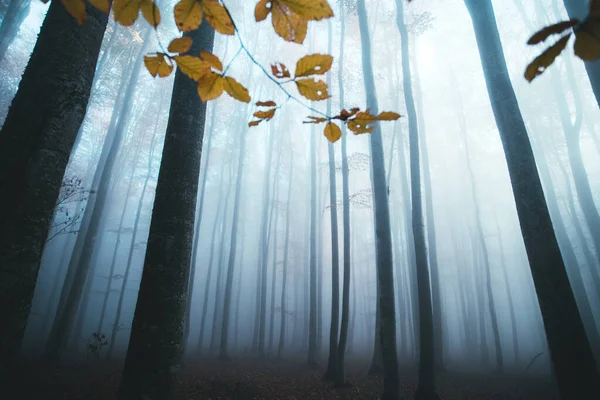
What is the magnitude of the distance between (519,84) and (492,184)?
48.6 ft

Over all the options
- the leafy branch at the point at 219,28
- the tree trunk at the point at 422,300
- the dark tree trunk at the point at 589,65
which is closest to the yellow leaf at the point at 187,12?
the leafy branch at the point at 219,28

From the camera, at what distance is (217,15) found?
2.56 ft

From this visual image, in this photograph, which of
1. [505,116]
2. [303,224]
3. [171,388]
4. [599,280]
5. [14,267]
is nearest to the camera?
[14,267]

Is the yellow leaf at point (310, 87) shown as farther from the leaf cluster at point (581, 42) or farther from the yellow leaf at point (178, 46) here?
the leaf cluster at point (581, 42)

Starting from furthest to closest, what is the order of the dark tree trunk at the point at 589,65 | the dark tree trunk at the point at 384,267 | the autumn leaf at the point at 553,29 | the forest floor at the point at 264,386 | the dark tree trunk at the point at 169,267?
the forest floor at the point at 264,386
the dark tree trunk at the point at 384,267
the dark tree trunk at the point at 589,65
the dark tree trunk at the point at 169,267
the autumn leaf at the point at 553,29

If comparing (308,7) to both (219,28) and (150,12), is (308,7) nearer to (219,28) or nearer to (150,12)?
(219,28)

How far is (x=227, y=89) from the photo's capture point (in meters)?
0.85

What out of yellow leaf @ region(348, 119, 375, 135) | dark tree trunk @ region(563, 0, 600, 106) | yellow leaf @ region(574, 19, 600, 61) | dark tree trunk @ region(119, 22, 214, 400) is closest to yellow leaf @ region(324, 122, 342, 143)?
yellow leaf @ region(348, 119, 375, 135)

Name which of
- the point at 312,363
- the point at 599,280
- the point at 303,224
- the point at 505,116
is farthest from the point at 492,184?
the point at 505,116

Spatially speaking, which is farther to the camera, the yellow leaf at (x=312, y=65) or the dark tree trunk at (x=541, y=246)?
the dark tree trunk at (x=541, y=246)

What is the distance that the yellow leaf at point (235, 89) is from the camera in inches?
33.4

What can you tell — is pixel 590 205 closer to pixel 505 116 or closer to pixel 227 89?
pixel 505 116

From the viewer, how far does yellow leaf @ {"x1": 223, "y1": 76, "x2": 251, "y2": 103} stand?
85 cm

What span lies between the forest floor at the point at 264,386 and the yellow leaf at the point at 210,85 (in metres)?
6.75
